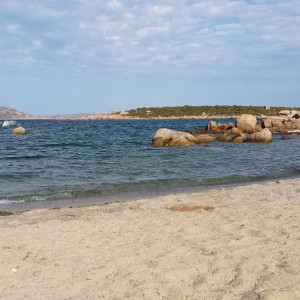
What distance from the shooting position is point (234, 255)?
259 inches

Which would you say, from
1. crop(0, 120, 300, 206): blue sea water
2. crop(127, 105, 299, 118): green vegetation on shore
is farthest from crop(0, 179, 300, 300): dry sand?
crop(127, 105, 299, 118): green vegetation on shore

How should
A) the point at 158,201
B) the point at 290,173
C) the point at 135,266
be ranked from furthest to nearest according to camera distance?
the point at 290,173
the point at 158,201
the point at 135,266

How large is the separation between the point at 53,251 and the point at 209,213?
159 inches

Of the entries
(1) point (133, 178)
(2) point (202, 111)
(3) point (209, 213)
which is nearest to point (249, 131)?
(1) point (133, 178)

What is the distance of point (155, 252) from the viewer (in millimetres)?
6891

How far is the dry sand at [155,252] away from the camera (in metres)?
5.38

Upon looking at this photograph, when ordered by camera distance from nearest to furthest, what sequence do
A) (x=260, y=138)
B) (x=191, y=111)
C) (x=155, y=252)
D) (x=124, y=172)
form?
(x=155, y=252), (x=124, y=172), (x=260, y=138), (x=191, y=111)

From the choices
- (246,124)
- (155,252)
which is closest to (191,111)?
(246,124)

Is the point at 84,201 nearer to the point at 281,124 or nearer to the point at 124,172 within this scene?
the point at 124,172

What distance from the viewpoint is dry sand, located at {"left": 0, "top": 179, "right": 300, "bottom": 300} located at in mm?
5379

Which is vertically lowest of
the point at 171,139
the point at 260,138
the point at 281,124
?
the point at 260,138

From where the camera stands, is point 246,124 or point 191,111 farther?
point 191,111

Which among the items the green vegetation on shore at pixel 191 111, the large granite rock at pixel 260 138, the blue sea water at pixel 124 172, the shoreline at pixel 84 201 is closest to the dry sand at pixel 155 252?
the shoreline at pixel 84 201

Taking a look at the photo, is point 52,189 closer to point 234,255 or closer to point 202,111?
point 234,255
